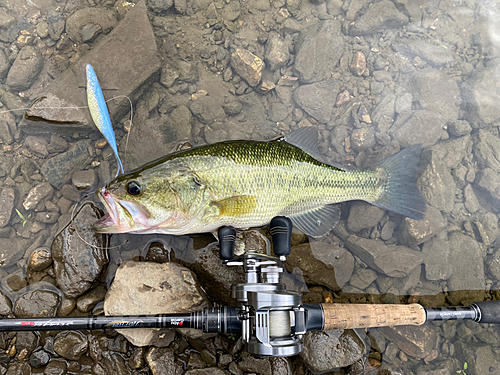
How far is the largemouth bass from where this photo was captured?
2645mm

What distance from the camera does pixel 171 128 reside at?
341 centimetres

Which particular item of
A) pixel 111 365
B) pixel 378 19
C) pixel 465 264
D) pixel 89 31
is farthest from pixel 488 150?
pixel 89 31

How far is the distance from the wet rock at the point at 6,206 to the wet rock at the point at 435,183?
461 centimetres

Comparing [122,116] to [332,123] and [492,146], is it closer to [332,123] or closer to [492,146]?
[332,123]

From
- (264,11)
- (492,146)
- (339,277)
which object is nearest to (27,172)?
(264,11)

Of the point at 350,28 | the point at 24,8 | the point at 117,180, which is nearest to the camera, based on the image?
the point at 117,180

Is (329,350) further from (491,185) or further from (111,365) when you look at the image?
(491,185)

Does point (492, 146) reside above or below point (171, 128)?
below

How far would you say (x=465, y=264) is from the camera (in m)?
3.36

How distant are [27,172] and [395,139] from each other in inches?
170

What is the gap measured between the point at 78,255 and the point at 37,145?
1.38 meters

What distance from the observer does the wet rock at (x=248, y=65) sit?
355 centimetres

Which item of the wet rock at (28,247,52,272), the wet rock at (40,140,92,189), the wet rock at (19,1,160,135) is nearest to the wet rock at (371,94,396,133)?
the wet rock at (19,1,160,135)

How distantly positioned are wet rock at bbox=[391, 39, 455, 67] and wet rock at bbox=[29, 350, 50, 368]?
17.4 ft
